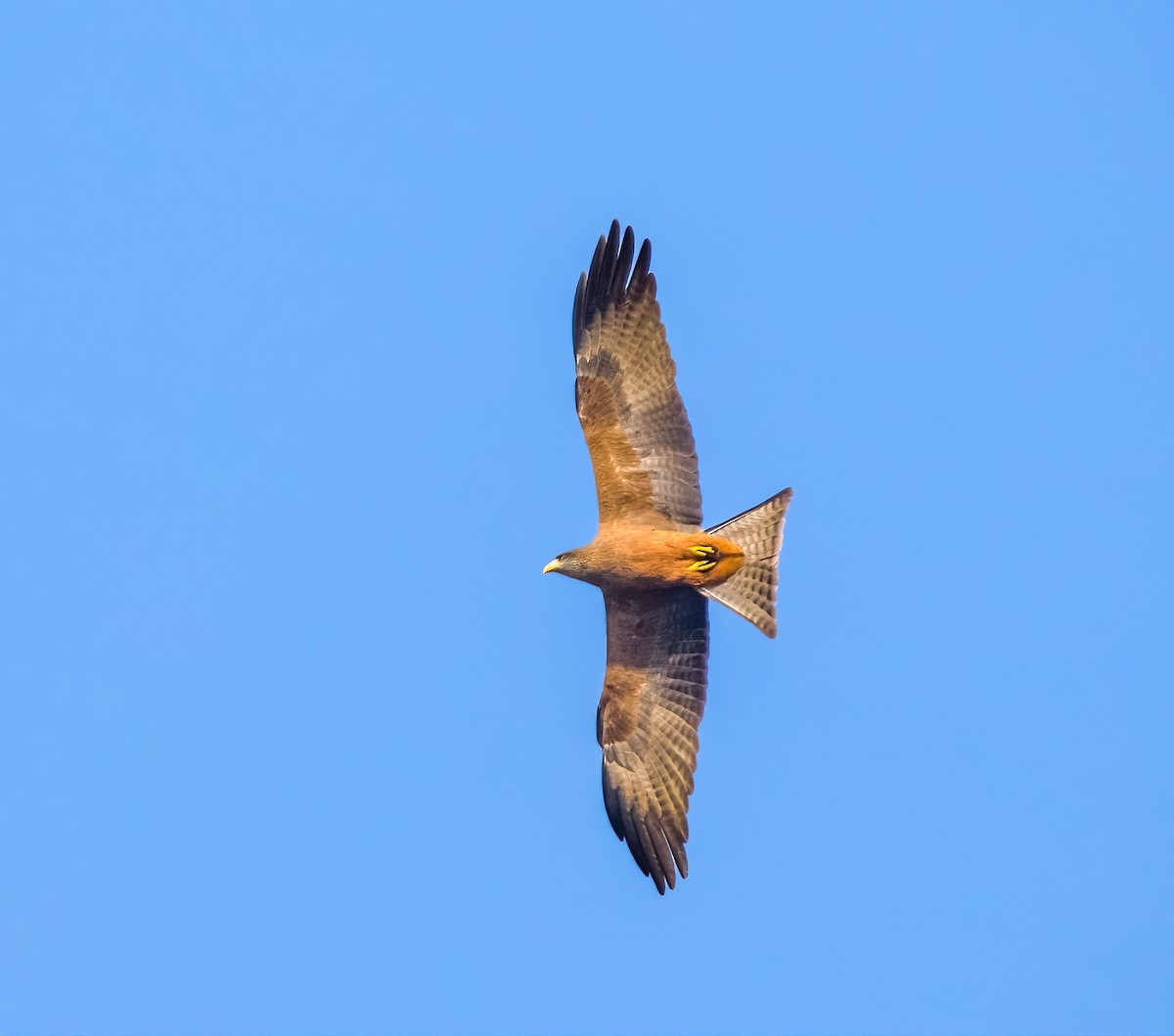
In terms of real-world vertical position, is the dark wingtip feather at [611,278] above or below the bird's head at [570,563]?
above

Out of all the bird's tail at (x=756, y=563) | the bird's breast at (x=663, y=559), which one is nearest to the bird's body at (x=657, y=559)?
the bird's breast at (x=663, y=559)

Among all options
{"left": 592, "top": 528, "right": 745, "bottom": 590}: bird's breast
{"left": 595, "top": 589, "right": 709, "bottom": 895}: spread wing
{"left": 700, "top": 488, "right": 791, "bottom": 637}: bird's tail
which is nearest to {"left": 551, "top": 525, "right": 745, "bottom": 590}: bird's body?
{"left": 592, "top": 528, "right": 745, "bottom": 590}: bird's breast

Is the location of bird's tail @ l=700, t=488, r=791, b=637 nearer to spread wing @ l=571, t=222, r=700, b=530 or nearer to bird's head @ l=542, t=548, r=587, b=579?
spread wing @ l=571, t=222, r=700, b=530

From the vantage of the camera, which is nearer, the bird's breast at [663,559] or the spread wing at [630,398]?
the bird's breast at [663,559]

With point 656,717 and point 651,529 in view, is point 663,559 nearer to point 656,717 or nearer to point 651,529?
point 651,529

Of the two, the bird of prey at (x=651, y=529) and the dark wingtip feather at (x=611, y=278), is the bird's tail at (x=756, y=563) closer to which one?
the bird of prey at (x=651, y=529)

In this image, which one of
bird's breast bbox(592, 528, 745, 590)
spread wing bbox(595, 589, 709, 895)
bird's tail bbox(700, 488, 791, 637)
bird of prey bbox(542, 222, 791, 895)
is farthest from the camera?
spread wing bbox(595, 589, 709, 895)

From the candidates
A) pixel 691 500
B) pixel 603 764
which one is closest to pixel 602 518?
pixel 691 500

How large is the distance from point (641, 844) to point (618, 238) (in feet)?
14.8

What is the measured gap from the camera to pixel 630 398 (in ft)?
49.2

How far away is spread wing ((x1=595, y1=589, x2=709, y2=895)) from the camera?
15383mm

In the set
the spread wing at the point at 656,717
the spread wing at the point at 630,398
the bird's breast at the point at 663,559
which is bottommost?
the spread wing at the point at 656,717

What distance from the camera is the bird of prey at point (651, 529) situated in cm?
1485

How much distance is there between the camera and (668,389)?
15.0 metres
